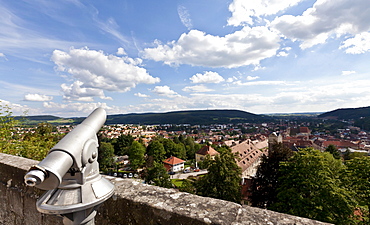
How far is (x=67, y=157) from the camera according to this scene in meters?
1.15

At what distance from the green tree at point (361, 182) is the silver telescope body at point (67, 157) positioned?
13505 mm

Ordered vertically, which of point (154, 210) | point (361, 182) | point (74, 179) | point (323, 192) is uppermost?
point (74, 179)

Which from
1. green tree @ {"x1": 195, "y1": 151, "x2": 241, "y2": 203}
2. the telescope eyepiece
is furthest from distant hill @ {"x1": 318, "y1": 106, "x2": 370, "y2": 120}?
the telescope eyepiece

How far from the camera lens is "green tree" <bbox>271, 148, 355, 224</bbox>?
9734mm

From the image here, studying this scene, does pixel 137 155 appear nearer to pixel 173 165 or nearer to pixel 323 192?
pixel 173 165

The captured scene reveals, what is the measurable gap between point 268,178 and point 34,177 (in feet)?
55.1

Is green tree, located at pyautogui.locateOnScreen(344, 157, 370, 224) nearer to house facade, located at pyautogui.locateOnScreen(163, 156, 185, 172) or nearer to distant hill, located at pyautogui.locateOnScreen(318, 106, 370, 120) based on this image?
Result: house facade, located at pyautogui.locateOnScreen(163, 156, 185, 172)

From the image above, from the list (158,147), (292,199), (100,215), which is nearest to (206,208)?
(100,215)

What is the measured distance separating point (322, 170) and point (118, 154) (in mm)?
56176

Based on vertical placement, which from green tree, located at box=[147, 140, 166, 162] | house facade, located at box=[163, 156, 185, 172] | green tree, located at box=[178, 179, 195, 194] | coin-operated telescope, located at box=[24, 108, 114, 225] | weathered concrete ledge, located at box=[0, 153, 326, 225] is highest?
coin-operated telescope, located at box=[24, 108, 114, 225]

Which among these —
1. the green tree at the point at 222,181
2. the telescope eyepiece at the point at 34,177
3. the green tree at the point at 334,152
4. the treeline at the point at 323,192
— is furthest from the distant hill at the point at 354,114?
the telescope eyepiece at the point at 34,177

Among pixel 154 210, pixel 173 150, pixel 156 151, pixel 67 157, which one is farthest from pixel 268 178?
pixel 173 150

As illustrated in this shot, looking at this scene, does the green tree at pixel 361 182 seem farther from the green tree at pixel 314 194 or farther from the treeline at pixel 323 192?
the green tree at pixel 314 194

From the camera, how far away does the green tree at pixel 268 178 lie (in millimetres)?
14758
